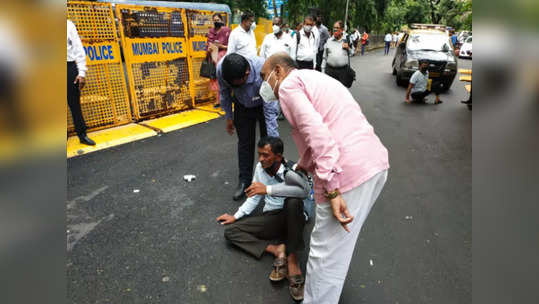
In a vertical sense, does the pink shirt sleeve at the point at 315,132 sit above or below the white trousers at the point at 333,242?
above

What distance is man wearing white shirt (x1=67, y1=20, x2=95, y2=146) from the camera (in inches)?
169

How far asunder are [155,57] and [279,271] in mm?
5051

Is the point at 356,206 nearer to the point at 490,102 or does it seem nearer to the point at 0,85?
the point at 490,102

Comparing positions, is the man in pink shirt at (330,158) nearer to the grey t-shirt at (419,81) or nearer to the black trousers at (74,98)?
the black trousers at (74,98)

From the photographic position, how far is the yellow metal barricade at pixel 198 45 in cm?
682

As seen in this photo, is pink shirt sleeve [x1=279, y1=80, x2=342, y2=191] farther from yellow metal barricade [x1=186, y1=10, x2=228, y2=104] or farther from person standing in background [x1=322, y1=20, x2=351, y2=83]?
yellow metal barricade [x1=186, y1=10, x2=228, y2=104]

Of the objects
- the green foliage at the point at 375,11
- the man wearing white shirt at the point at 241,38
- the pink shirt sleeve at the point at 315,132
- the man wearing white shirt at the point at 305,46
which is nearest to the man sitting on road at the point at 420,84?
the green foliage at the point at 375,11

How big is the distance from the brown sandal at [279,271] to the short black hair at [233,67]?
1601 millimetres

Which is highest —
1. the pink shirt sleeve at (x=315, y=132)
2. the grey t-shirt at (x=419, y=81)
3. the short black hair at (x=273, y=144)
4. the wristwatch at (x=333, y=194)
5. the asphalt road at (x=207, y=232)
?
the pink shirt sleeve at (x=315, y=132)

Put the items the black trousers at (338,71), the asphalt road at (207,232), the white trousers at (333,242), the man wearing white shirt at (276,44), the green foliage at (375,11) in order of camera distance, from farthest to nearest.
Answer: the green foliage at (375,11) → the black trousers at (338,71) → the man wearing white shirt at (276,44) → the asphalt road at (207,232) → the white trousers at (333,242)

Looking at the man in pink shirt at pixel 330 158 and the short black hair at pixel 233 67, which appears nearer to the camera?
the man in pink shirt at pixel 330 158

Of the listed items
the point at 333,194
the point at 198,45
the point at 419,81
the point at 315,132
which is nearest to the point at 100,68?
the point at 198,45

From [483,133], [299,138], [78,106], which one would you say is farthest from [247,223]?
[78,106]

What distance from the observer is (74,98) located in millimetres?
4578
